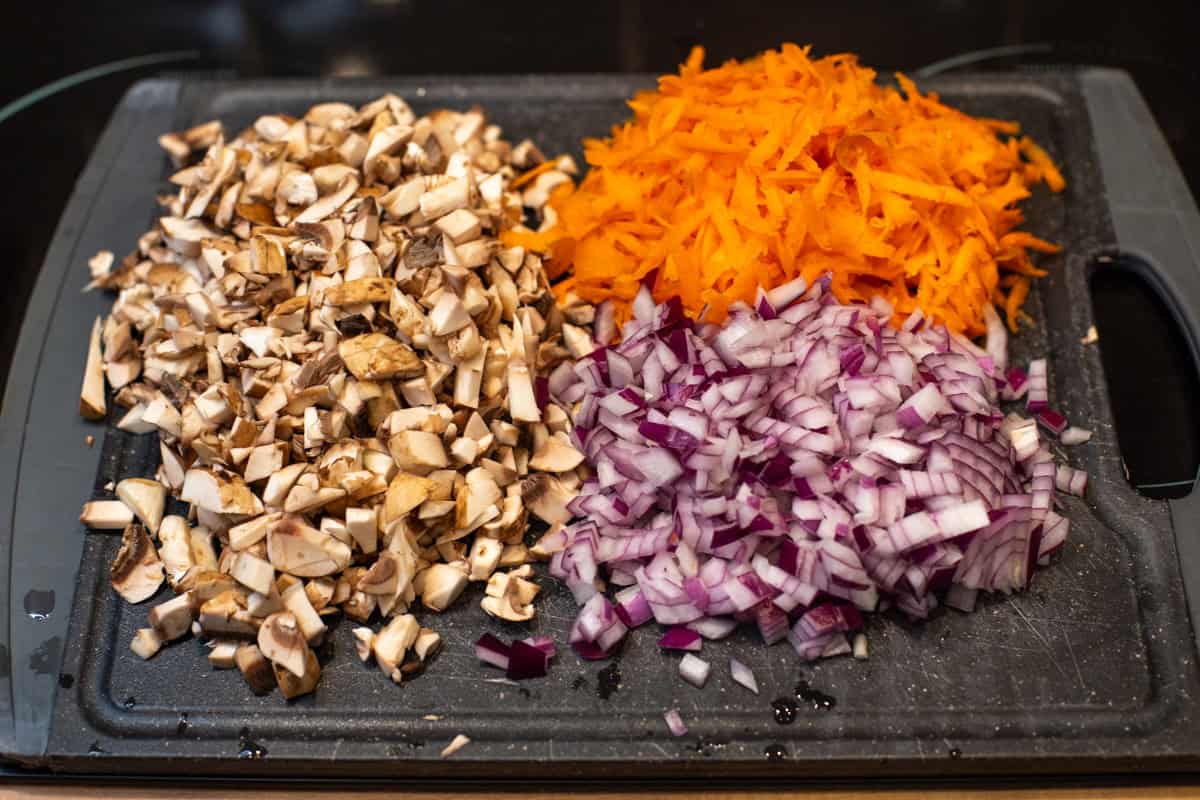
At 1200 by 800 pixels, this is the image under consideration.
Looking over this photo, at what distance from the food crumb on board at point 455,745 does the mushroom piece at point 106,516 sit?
0.64 m

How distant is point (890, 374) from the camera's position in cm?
167

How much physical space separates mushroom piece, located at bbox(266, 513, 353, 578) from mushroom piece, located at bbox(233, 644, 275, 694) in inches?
4.8

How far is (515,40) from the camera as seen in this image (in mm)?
2590

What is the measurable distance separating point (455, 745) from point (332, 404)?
55 centimetres

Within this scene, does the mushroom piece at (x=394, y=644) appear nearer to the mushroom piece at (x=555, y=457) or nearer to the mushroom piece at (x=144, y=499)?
the mushroom piece at (x=555, y=457)

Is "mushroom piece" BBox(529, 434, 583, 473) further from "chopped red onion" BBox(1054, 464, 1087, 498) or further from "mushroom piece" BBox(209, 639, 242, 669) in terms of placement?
"chopped red onion" BBox(1054, 464, 1087, 498)

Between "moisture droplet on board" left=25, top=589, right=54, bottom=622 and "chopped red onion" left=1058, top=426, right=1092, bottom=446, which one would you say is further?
"chopped red onion" left=1058, top=426, right=1092, bottom=446

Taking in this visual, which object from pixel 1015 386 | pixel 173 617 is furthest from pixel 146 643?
pixel 1015 386

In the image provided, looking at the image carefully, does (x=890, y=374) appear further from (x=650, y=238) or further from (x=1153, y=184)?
(x=1153, y=184)

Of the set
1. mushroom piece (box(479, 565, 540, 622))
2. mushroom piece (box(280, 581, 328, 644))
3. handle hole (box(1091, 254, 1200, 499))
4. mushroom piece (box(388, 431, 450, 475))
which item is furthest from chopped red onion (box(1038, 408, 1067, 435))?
mushroom piece (box(280, 581, 328, 644))

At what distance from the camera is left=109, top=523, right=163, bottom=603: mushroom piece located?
1.66 meters

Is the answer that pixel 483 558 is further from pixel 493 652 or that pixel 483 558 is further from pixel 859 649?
pixel 859 649

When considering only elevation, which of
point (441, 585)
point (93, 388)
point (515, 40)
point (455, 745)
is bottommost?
point (455, 745)

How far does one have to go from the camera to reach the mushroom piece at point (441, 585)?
5.33 ft
